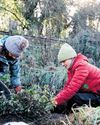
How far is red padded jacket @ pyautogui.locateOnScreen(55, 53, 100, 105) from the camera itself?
606 cm

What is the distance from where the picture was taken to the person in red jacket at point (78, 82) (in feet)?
19.9

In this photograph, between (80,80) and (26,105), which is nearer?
(26,105)

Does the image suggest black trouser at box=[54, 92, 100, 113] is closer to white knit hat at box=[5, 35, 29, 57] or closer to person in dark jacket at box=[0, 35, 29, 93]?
person in dark jacket at box=[0, 35, 29, 93]

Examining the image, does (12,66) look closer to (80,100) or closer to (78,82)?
(78,82)

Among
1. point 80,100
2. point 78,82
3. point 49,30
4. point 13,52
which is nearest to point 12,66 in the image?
point 13,52

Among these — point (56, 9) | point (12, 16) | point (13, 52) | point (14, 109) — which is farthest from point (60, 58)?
point (12, 16)

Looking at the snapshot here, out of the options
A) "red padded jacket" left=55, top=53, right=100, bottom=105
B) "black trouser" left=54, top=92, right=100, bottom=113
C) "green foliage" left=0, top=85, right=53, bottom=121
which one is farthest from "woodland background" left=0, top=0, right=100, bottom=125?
"green foliage" left=0, top=85, right=53, bottom=121

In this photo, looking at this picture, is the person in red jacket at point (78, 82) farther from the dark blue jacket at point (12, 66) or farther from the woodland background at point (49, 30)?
the woodland background at point (49, 30)

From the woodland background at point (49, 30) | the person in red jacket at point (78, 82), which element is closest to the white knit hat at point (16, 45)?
the person in red jacket at point (78, 82)

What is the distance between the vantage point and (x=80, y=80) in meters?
6.06

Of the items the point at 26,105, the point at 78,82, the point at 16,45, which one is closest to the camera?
the point at 26,105

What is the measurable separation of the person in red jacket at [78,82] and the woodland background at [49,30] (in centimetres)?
142

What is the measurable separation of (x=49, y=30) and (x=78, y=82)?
9.23 metres

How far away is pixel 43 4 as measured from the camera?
17.8 metres
